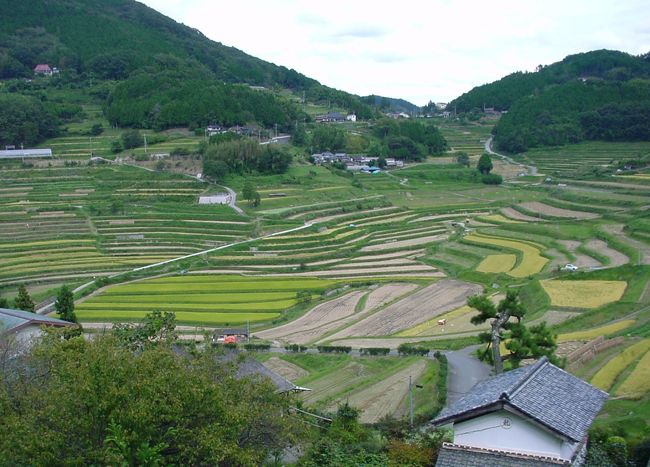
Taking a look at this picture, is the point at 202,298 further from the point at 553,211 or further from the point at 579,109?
the point at 579,109

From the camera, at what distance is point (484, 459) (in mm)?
7980

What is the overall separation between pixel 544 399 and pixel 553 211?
38.6 meters

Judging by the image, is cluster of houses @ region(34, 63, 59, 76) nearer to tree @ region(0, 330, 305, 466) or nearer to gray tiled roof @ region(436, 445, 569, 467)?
tree @ region(0, 330, 305, 466)

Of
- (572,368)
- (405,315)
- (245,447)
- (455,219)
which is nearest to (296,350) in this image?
(405,315)

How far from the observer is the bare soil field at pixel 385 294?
95.7 ft

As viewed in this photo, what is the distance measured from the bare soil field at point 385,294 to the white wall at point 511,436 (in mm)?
19961

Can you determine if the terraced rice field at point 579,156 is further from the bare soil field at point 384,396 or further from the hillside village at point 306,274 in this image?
the bare soil field at point 384,396

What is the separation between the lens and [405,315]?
27281 mm

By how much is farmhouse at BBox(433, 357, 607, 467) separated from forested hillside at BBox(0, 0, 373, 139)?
186 feet

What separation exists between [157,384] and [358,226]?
34.2m

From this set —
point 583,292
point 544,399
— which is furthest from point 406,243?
point 544,399

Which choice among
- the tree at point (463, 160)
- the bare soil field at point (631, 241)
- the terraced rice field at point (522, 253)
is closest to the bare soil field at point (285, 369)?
the terraced rice field at point (522, 253)

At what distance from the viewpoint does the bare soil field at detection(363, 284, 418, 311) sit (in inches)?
1148

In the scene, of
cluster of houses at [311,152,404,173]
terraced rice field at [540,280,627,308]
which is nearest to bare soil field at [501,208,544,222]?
terraced rice field at [540,280,627,308]
